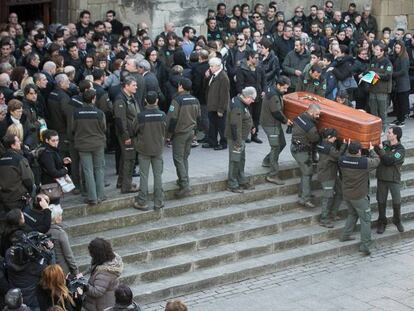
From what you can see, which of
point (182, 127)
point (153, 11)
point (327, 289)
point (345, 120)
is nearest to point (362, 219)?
point (327, 289)

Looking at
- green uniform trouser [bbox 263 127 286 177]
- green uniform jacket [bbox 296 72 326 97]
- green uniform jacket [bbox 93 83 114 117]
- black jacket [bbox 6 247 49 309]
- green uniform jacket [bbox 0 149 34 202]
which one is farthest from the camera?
green uniform jacket [bbox 296 72 326 97]

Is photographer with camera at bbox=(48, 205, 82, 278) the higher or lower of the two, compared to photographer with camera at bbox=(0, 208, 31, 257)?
lower

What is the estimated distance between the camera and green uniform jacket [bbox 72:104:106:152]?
13.9 meters

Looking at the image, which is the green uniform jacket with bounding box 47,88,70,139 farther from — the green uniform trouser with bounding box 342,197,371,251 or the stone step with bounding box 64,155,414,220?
the green uniform trouser with bounding box 342,197,371,251

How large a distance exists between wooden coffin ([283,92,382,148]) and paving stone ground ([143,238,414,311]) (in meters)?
1.69

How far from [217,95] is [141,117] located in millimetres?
2706

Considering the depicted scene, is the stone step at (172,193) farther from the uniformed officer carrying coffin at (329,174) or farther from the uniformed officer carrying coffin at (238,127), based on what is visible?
the uniformed officer carrying coffin at (329,174)

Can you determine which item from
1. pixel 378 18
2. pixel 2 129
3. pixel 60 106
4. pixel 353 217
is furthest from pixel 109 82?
pixel 378 18

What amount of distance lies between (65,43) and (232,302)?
20.1ft

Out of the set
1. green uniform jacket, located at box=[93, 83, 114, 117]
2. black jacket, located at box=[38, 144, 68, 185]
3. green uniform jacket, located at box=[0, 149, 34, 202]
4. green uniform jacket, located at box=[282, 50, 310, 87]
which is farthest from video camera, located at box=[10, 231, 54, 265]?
green uniform jacket, located at box=[282, 50, 310, 87]

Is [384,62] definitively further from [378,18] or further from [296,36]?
[378,18]

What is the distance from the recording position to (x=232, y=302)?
1321 centimetres

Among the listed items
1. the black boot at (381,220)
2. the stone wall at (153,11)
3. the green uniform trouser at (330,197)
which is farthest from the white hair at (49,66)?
the black boot at (381,220)

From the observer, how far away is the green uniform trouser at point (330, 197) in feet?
49.4
